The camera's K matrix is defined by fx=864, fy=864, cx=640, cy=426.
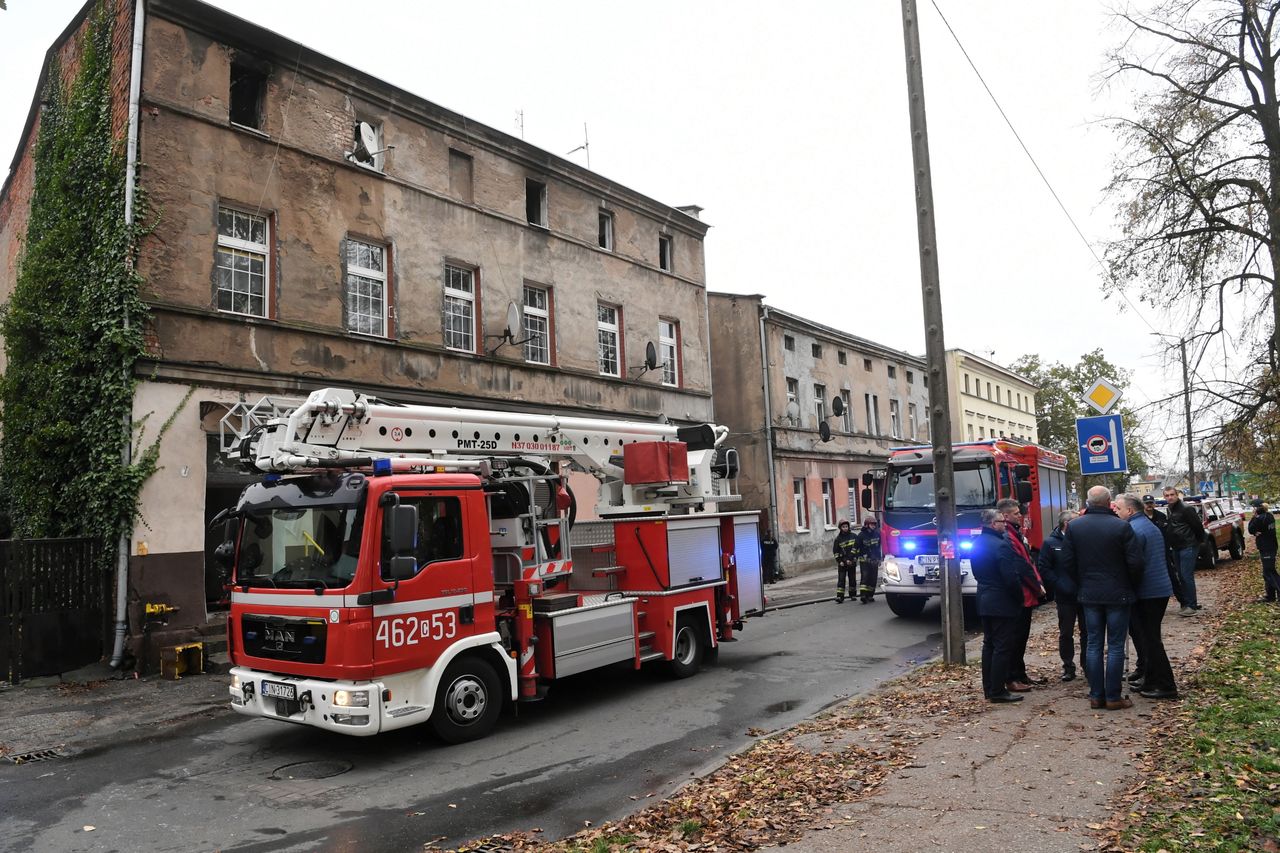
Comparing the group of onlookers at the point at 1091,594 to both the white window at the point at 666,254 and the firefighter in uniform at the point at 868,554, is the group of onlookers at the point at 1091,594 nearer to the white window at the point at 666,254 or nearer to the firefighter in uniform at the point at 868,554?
the firefighter in uniform at the point at 868,554

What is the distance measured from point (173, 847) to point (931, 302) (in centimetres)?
902

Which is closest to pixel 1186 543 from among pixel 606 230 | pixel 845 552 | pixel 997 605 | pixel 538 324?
pixel 997 605

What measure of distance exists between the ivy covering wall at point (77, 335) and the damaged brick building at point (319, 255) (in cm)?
40

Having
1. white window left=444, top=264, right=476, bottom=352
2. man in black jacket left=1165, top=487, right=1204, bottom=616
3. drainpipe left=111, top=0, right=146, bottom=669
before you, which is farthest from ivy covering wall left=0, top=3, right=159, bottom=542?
man in black jacket left=1165, top=487, right=1204, bottom=616

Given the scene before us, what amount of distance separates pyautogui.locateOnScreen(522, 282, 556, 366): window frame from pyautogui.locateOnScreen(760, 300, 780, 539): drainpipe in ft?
32.0

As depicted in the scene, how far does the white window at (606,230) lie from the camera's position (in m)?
21.5

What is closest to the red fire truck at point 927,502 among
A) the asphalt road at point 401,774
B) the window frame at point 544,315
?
the asphalt road at point 401,774

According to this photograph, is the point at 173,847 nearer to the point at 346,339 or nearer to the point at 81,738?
the point at 81,738

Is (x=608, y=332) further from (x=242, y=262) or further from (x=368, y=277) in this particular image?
(x=242, y=262)

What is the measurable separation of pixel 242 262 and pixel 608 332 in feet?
30.5

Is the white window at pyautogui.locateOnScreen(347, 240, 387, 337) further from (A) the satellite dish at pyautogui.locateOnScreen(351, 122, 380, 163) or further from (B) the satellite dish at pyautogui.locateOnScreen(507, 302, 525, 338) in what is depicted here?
(B) the satellite dish at pyautogui.locateOnScreen(507, 302, 525, 338)

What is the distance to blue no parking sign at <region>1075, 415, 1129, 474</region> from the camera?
11758 millimetres

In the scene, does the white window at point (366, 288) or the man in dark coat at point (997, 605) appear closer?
the man in dark coat at point (997, 605)

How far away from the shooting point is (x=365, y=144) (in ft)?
52.9
